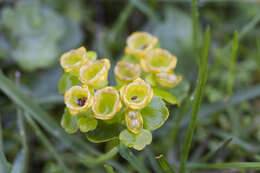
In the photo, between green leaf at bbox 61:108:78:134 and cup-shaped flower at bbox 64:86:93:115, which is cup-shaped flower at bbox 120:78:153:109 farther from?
green leaf at bbox 61:108:78:134

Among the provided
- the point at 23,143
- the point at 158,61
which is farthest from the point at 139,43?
the point at 23,143

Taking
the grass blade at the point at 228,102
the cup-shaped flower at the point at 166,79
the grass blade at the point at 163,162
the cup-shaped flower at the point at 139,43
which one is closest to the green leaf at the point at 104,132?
the grass blade at the point at 163,162

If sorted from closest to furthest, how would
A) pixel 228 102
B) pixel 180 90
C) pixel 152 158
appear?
pixel 152 158, pixel 180 90, pixel 228 102

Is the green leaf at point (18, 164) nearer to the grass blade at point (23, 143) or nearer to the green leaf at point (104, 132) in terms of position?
the grass blade at point (23, 143)

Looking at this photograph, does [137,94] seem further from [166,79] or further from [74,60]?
[74,60]

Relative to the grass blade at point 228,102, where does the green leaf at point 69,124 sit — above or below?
above

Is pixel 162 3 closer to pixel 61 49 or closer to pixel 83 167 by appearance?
pixel 61 49

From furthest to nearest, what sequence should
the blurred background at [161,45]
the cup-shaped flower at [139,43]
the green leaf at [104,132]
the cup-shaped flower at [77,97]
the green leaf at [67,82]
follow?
the blurred background at [161,45], the cup-shaped flower at [139,43], the green leaf at [67,82], the green leaf at [104,132], the cup-shaped flower at [77,97]
